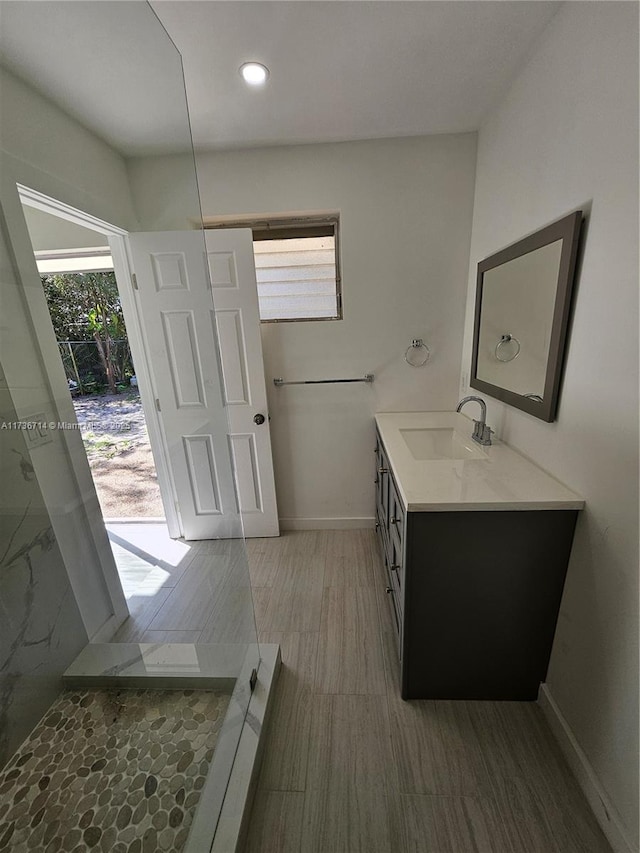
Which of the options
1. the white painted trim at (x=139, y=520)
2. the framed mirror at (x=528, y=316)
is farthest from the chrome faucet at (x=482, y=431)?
the white painted trim at (x=139, y=520)

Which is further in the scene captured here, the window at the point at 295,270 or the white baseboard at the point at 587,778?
the window at the point at 295,270

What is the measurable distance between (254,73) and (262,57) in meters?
0.08

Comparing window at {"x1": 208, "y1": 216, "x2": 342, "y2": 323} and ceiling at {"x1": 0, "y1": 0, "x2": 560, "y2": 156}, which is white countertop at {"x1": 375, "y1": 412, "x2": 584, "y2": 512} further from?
ceiling at {"x1": 0, "y1": 0, "x2": 560, "y2": 156}

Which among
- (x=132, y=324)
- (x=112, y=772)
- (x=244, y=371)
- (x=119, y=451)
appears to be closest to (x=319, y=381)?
(x=244, y=371)

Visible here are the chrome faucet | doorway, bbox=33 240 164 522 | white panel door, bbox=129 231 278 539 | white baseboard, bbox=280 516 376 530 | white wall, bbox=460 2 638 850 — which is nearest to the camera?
white wall, bbox=460 2 638 850

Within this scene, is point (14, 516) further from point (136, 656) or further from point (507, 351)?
point (507, 351)

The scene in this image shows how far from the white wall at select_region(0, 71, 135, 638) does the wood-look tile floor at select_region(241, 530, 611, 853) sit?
94 cm

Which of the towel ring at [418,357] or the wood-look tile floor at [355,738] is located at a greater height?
the towel ring at [418,357]

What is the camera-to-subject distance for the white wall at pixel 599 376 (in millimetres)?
934

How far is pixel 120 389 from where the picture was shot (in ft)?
4.63

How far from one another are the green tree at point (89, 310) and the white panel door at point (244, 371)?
0.69 m

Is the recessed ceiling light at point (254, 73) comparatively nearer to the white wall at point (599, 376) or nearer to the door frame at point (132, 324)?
the door frame at point (132, 324)

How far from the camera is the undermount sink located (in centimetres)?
184

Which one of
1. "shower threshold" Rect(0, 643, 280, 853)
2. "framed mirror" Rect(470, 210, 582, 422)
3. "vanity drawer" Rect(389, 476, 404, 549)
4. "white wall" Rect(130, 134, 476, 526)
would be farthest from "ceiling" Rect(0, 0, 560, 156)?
"shower threshold" Rect(0, 643, 280, 853)
